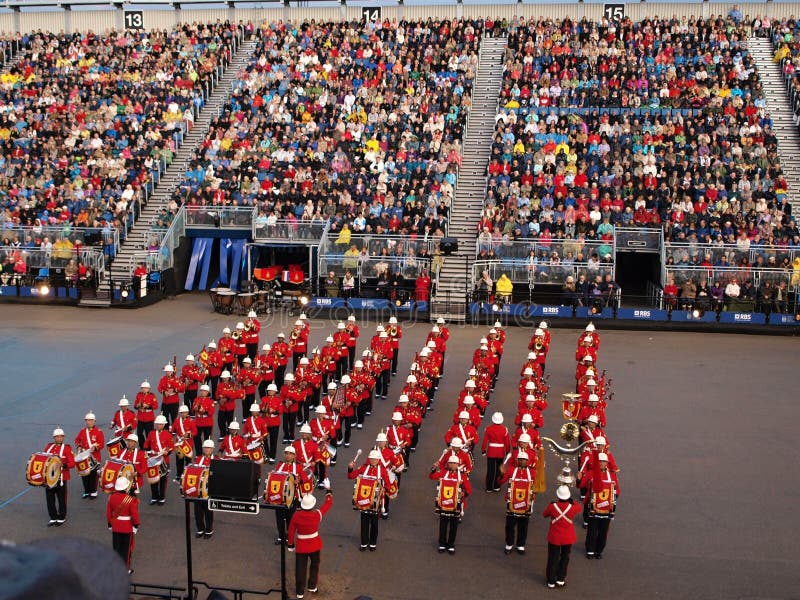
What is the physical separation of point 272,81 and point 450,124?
8490mm

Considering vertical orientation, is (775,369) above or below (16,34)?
below

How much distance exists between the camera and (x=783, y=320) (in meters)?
24.5

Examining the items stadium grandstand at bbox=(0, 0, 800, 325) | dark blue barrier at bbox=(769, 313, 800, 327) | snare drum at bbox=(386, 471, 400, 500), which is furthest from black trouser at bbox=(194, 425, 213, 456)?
dark blue barrier at bbox=(769, 313, 800, 327)

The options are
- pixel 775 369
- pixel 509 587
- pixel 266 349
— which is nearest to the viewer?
pixel 509 587

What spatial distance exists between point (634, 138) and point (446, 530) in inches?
936

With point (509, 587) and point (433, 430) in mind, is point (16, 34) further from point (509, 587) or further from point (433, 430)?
point (509, 587)

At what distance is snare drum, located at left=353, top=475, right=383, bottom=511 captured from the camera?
34.2ft

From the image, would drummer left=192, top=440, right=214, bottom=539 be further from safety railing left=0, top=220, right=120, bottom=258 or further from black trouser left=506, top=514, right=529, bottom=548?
safety railing left=0, top=220, right=120, bottom=258

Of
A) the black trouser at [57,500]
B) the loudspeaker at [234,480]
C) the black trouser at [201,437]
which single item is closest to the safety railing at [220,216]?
the black trouser at [201,437]

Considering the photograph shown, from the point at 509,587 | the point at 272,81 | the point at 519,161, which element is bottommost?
the point at 509,587

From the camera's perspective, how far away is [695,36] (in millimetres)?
36344

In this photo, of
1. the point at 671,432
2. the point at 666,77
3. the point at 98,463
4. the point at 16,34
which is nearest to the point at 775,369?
the point at 671,432

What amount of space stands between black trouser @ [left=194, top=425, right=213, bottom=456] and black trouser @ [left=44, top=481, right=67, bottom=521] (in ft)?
9.38

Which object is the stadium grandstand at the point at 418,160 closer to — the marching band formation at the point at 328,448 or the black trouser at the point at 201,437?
the marching band formation at the point at 328,448
